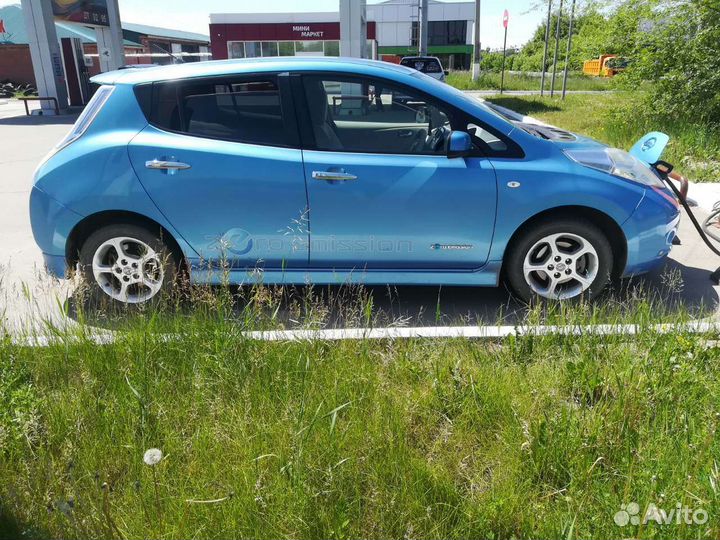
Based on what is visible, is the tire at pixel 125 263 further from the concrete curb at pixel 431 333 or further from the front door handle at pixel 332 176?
the front door handle at pixel 332 176

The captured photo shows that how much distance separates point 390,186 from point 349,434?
203 cm

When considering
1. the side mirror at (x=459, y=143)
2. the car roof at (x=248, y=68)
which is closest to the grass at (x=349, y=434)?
the side mirror at (x=459, y=143)

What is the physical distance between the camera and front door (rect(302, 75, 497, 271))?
423 centimetres

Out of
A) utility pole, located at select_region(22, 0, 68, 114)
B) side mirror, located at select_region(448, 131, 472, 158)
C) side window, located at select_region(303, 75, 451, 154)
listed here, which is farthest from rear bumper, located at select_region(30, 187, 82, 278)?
utility pole, located at select_region(22, 0, 68, 114)

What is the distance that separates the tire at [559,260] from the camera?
171 inches

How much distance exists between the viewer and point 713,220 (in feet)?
21.5

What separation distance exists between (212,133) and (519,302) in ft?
8.65

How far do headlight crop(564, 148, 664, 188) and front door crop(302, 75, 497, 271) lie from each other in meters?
0.77

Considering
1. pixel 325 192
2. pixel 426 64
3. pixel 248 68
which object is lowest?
pixel 325 192

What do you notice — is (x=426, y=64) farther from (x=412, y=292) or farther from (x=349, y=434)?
(x=349, y=434)

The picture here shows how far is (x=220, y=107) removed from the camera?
4422mm

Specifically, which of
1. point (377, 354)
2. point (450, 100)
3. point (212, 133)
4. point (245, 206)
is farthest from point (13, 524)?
point (450, 100)

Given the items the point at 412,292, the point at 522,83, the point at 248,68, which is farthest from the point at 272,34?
the point at 412,292

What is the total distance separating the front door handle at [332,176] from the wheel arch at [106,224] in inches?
45.7
